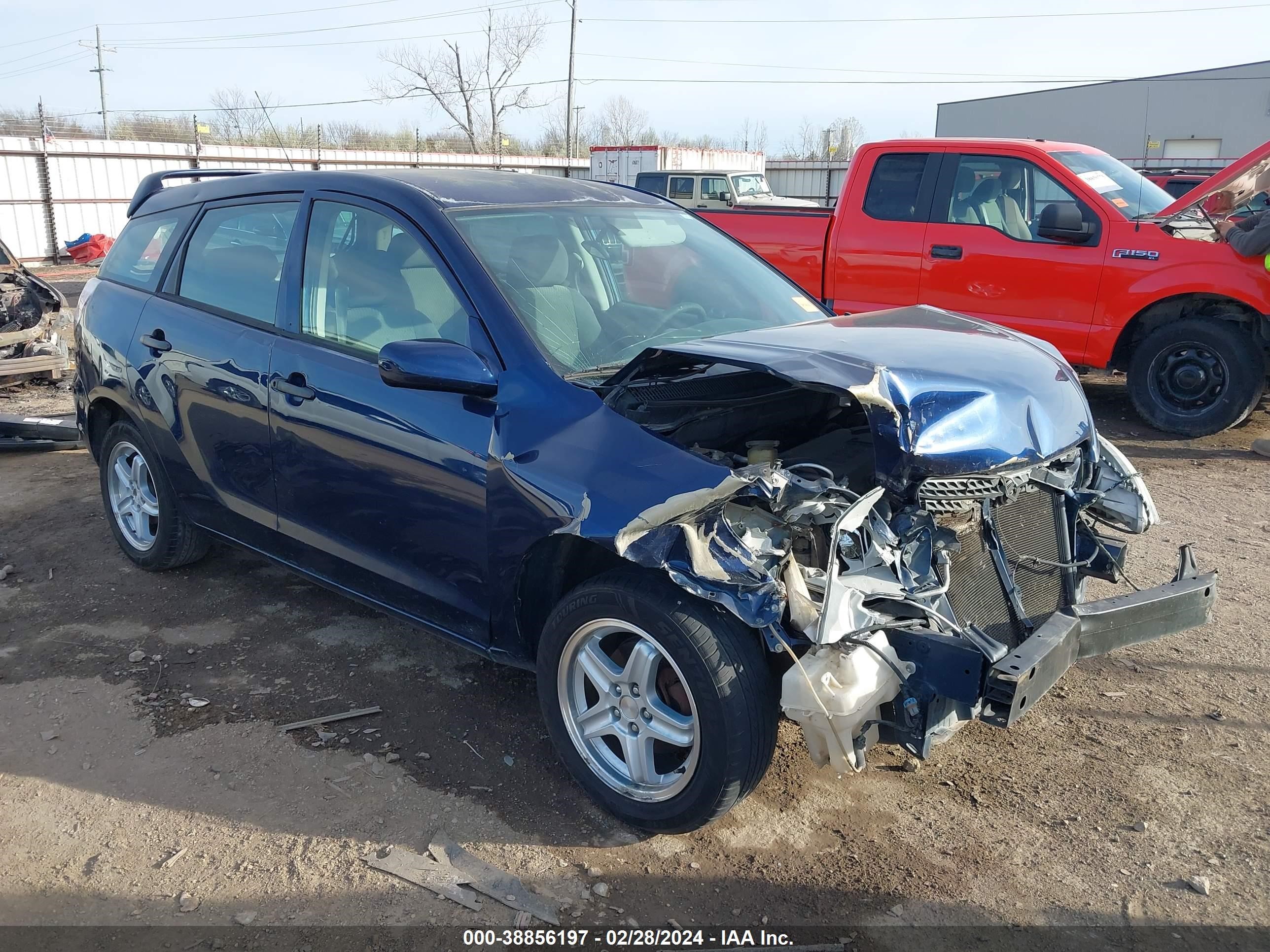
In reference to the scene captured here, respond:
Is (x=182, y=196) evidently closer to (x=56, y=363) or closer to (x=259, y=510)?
(x=259, y=510)

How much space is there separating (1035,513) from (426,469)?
2061mm

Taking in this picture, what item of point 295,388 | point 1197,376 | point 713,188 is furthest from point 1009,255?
point 713,188

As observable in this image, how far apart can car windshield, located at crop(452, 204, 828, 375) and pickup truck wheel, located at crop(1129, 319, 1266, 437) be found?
4.32 metres

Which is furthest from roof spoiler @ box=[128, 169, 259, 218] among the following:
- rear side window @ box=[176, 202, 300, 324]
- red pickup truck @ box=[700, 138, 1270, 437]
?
red pickup truck @ box=[700, 138, 1270, 437]

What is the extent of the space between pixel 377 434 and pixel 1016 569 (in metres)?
2.21

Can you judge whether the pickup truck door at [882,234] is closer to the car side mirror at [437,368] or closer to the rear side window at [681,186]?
the car side mirror at [437,368]

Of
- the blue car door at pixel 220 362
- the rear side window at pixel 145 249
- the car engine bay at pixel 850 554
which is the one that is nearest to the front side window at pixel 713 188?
the rear side window at pixel 145 249

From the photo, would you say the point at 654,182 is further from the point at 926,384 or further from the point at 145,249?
the point at 926,384

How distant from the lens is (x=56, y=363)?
31.2ft

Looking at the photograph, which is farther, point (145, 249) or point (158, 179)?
point (158, 179)

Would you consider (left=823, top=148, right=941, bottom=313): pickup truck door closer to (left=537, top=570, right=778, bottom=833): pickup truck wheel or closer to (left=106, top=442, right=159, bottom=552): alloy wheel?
(left=106, top=442, right=159, bottom=552): alloy wheel

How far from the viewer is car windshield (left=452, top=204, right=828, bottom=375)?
11.3 feet

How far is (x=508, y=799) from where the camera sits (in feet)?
10.6

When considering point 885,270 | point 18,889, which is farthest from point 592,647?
point 885,270
